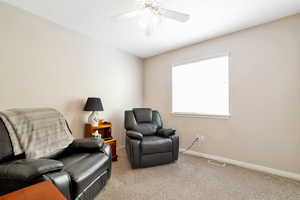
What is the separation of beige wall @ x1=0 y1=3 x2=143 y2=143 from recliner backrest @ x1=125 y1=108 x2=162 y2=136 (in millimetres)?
485

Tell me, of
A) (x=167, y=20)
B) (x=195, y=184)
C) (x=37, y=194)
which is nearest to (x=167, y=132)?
(x=195, y=184)

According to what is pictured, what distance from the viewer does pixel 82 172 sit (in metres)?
1.39

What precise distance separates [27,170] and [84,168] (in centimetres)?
47

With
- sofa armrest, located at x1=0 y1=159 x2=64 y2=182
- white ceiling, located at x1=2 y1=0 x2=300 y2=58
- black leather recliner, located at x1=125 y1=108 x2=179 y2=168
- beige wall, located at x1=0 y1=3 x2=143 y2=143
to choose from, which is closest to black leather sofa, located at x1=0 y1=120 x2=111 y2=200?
sofa armrest, located at x1=0 y1=159 x2=64 y2=182

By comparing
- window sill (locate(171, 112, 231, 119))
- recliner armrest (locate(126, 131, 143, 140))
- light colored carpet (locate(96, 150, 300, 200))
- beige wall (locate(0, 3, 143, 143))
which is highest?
beige wall (locate(0, 3, 143, 143))

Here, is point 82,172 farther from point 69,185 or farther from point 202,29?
point 202,29

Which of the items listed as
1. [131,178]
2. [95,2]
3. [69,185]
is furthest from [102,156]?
[95,2]

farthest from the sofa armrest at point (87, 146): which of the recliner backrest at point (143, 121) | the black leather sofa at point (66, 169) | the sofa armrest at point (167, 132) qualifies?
the sofa armrest at point (167, 132)

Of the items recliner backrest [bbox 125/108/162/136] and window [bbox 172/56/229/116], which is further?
recliner backrest [bbox 125/108/162/136]

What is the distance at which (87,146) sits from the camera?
1.85 metres

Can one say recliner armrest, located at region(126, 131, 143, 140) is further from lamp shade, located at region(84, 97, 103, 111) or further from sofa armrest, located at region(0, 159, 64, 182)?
sofa armrest, located at region(0, 159, 64, 182)

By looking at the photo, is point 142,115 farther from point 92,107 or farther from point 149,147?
point 92,107

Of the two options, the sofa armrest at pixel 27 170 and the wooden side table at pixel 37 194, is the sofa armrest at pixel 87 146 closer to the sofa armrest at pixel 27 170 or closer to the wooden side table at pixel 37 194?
the sofa armrest at pixel 27 170

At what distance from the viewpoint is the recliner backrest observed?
2.92 meters
